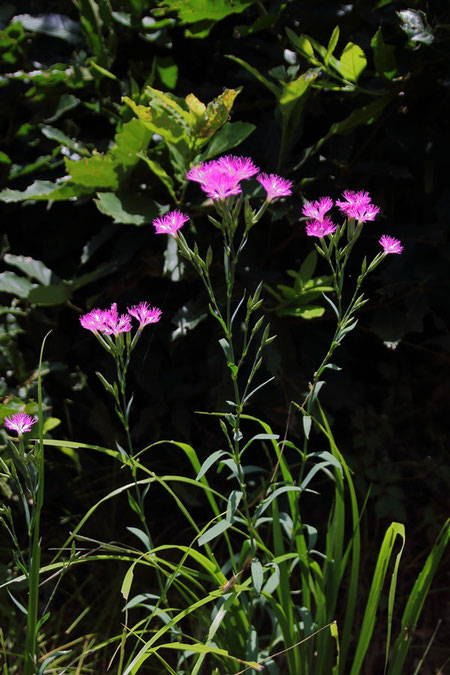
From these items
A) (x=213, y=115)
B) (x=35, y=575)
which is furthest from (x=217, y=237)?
(x=35, y=575)

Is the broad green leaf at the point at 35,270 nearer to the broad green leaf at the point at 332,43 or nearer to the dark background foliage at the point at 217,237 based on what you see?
the dark background foliage at the point at 217,237

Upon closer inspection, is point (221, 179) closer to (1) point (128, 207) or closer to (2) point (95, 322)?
(2) point (95, 322)

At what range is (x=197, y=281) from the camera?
1540 mm

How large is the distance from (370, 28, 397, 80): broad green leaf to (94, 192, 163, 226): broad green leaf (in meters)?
0.52

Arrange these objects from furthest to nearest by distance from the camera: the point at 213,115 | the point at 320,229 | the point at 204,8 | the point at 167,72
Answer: the point at 167,72 < the point at 204,8 < the point at 213,115 < the point at 320,229

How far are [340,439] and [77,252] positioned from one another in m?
0.84

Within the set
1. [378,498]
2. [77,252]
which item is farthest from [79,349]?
[378,498]

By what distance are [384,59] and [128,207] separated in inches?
23.0

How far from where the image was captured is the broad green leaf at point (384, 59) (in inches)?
50.1

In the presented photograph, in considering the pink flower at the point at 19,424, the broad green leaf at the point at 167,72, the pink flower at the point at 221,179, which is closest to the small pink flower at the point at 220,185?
the pink flower at the point at 221,179

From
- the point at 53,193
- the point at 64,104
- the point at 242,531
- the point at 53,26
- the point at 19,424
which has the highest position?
the point at 53,26

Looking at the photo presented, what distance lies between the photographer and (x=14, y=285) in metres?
1.46

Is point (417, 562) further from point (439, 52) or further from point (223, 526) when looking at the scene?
point (439, 52)

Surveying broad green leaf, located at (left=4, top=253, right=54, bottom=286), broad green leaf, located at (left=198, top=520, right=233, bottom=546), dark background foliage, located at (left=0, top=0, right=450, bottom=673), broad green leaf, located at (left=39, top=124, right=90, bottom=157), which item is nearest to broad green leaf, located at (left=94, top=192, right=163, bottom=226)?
dark background foliage, located at (left=0, top=0, right=450, bottom=673)
